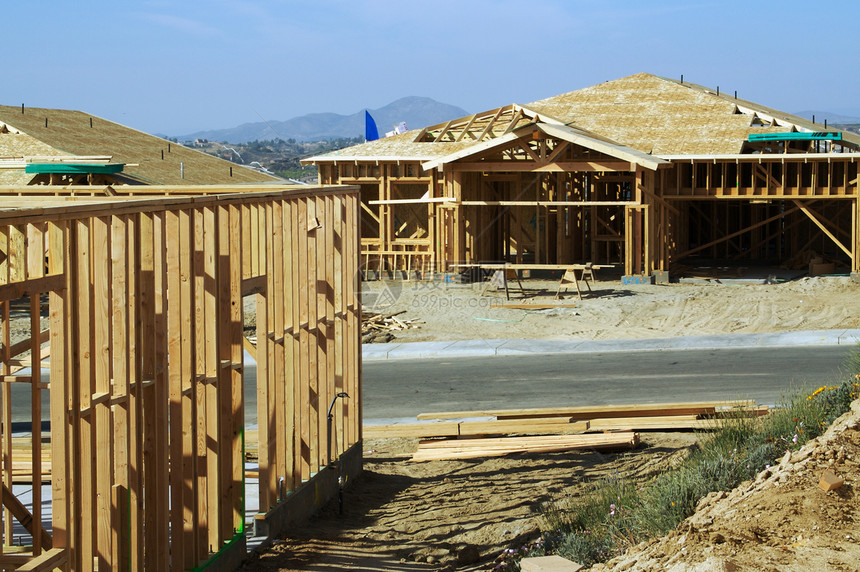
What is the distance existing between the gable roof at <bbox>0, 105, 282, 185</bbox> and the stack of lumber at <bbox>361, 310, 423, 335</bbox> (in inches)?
514

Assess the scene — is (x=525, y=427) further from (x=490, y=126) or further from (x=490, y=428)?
(x=490, y=126)

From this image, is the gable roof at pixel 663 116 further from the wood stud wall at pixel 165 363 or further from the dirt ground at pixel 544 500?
the wood stud wall at pixel 165 363

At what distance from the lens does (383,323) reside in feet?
83.3

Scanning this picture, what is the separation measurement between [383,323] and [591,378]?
7.88m

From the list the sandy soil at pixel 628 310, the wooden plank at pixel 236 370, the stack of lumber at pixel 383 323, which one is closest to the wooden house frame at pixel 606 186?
the sandy soil at pixel 628 310

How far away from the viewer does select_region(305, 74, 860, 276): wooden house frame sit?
30344 mm

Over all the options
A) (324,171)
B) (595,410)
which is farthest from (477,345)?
(324,171)

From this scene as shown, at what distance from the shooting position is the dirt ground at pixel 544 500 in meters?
6.74

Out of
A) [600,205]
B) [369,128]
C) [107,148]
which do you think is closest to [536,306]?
[600,205]

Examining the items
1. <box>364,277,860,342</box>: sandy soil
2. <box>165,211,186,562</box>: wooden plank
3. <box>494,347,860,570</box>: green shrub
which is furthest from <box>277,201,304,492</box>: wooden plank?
A: <box>364,277,860,342</box>: sandy soil

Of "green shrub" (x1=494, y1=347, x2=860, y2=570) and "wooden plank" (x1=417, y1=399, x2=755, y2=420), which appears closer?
"green shrub" (x1=494, y1=347, x2=860, y2=570)

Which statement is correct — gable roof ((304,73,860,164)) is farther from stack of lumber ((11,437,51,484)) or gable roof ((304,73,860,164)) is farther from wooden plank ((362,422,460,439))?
stack of lumber ((11,437,51,484))

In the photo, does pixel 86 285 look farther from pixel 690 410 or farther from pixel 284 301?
pixel 690 410

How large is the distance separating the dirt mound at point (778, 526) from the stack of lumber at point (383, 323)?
16.8m
